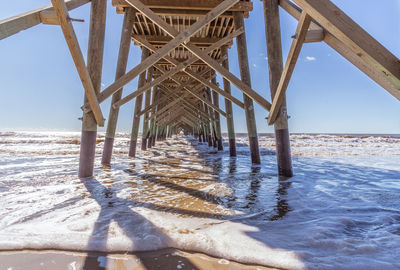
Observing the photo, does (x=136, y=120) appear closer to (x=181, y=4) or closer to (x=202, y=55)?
(x=181, y=4)

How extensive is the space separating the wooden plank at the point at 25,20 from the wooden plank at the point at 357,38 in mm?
2371

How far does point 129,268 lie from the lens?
3.25 feet

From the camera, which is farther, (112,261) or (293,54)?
(293,54)

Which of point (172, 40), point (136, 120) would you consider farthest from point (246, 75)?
point (136, 120)

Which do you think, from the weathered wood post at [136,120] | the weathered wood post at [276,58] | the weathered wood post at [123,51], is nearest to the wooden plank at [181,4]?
the weathered wood post at [123,51]

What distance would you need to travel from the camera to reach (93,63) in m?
2.94

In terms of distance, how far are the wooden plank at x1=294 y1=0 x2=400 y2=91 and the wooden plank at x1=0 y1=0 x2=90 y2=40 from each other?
2.37 meters

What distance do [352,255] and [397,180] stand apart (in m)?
3.06

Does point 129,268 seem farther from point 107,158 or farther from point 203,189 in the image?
point 107,158

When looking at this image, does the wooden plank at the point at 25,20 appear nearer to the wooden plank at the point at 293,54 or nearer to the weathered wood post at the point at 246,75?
the wooden plank at the point at 293,54

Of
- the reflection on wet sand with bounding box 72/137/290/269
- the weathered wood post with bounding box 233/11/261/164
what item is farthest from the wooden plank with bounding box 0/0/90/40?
the weathered wood post with bounding box 233/11/261/164

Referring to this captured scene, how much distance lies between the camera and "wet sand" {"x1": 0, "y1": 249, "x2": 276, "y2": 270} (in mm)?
998

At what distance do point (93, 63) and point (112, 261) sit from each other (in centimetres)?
276

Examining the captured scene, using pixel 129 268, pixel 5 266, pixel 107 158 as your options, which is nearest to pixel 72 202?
pixel 5 266
